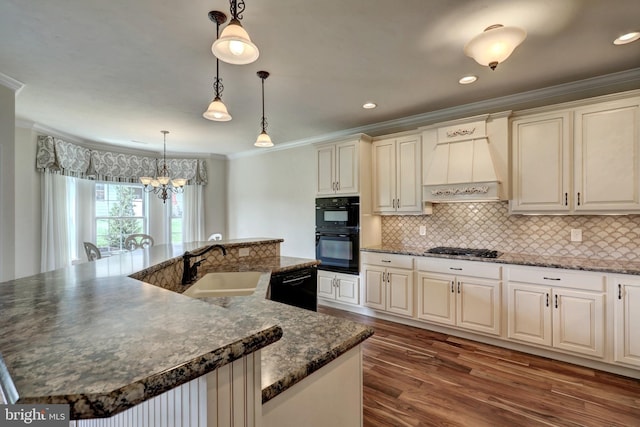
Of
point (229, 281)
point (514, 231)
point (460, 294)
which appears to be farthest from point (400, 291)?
point (229, 281)

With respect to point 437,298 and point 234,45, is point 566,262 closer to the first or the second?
point 437,298

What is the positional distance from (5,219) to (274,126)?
306 centimetres

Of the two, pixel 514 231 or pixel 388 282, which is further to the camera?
pixel 388 282

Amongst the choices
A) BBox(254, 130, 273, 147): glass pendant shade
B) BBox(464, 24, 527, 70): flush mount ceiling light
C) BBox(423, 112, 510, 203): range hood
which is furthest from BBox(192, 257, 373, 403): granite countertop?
BBox(423, 112, 510, 203): range hood

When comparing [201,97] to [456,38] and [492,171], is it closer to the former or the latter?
[456,38]

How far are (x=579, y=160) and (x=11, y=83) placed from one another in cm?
540

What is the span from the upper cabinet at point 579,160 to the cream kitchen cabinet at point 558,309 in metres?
0.66

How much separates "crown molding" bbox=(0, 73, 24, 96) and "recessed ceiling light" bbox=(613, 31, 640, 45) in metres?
5.06

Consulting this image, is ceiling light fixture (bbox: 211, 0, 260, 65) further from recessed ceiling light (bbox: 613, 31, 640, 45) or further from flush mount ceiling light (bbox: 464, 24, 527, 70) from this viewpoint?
recessed ceiling light (bbox: 613, 31, 640, 45)

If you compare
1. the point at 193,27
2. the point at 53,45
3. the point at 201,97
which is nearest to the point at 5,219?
the point at 53,45

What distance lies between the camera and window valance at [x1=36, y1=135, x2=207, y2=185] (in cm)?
418

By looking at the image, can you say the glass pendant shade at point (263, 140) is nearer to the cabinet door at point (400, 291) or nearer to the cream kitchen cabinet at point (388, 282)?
the cream kitchen cabinet at point (388, 282)

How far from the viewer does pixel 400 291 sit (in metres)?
3.57

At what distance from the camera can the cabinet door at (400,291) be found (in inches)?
138
